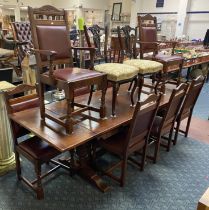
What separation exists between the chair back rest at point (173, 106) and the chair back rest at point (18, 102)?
1373mm

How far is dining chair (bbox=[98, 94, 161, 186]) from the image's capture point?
196 cm

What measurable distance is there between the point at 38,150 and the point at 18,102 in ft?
1.80

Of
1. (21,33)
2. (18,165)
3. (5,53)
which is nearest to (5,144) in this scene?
(18,165)

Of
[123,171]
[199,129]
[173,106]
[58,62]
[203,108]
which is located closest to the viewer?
[123,171]

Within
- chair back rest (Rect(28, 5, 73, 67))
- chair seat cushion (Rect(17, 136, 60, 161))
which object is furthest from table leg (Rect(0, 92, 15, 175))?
chair back rest (Rect(28, 5, 73, 67))

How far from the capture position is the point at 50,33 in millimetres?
2291

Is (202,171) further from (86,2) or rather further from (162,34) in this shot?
(86,2)

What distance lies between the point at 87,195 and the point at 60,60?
1.37m

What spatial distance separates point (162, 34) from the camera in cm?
857

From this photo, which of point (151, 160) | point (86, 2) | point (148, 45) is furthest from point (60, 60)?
point (86, 2)

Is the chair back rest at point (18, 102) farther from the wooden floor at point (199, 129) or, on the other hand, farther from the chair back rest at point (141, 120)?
the wooden floor at point (199, 129)

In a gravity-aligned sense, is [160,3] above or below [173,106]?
above

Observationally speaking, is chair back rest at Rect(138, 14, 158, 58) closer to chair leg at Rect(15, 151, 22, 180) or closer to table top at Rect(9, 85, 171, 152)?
table top at Rect(9, 85, 171, 152)

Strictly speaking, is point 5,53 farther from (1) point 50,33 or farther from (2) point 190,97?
(2) point 190,97
